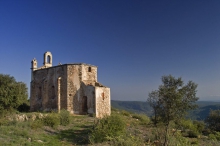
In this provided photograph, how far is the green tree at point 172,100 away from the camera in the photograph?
12438 millimetres

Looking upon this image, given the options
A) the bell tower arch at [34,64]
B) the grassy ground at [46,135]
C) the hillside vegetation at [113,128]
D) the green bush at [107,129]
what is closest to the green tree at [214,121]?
the hillside vegetation at [113,128]

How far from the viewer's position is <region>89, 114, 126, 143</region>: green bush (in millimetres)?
12883

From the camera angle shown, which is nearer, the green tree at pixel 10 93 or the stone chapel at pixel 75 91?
the green tree at pixel 10 93

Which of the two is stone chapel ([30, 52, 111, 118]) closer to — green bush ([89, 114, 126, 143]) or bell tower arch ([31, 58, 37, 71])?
bell tower arch ([31, 58, 37, 71])

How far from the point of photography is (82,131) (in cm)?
1591

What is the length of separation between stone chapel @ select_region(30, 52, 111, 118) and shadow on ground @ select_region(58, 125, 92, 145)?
6.62 m

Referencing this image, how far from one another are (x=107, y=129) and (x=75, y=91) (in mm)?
11715

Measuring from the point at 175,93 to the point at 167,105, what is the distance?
3.32 feet

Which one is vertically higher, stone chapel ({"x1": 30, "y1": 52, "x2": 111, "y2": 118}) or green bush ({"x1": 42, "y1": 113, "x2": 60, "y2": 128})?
stone chapel ({"x1": 30, "y1": 52, "x2": 111, "y2": 118})

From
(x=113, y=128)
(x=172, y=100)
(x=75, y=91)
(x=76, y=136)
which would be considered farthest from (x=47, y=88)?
(x=172, y=100)

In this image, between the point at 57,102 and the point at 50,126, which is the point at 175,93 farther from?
the point at 57,102

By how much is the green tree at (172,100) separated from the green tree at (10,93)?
1444 centimetres

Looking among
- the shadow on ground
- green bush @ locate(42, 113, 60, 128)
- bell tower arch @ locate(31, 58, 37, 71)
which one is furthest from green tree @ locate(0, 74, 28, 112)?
bell tower arch @ locate(31, 58, 37, 71)

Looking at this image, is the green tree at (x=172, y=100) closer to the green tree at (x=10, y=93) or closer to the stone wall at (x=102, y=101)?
the stone wall at (x=102, y=101)
